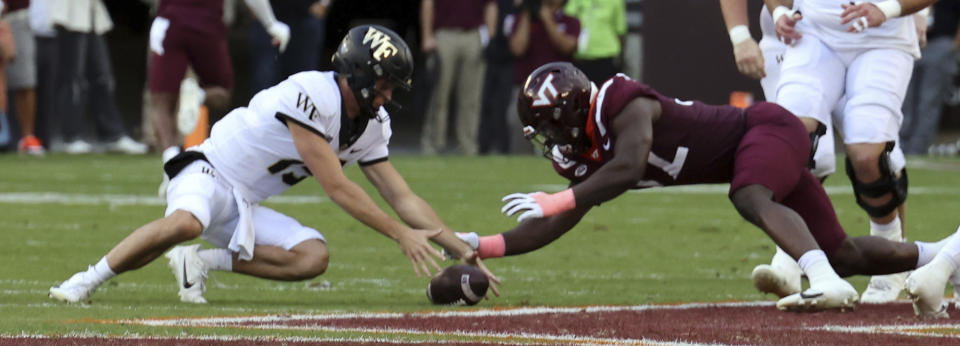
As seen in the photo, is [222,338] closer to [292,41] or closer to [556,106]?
[556,106]

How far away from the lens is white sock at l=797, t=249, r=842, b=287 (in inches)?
221

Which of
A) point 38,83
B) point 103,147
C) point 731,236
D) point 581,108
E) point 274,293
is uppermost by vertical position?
point 581,108

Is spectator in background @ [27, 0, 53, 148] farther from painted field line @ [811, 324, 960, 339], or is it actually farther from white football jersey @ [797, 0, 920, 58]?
painted field line @ [811, 324, 960, 339]

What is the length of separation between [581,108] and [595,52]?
10.2 meters

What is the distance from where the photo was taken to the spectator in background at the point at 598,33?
53.0 feet

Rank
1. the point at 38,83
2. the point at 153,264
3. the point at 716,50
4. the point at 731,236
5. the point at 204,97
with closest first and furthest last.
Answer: the point at 153,264
the point at 731,236
the point at 204,97
the point at 38,83
the point at 716,50

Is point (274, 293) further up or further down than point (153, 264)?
further up

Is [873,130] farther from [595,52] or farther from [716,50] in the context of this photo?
[716,50]

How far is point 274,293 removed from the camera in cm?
671

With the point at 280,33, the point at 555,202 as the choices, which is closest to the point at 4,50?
the point at 280,33

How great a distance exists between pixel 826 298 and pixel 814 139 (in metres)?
1.12

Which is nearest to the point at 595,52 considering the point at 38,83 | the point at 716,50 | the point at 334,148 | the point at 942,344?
the point at 716,50

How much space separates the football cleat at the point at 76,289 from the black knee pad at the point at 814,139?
8.55 ft

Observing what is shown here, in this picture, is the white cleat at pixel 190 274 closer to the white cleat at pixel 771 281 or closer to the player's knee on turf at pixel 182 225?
the player's knee on turf at pixel 182 225
